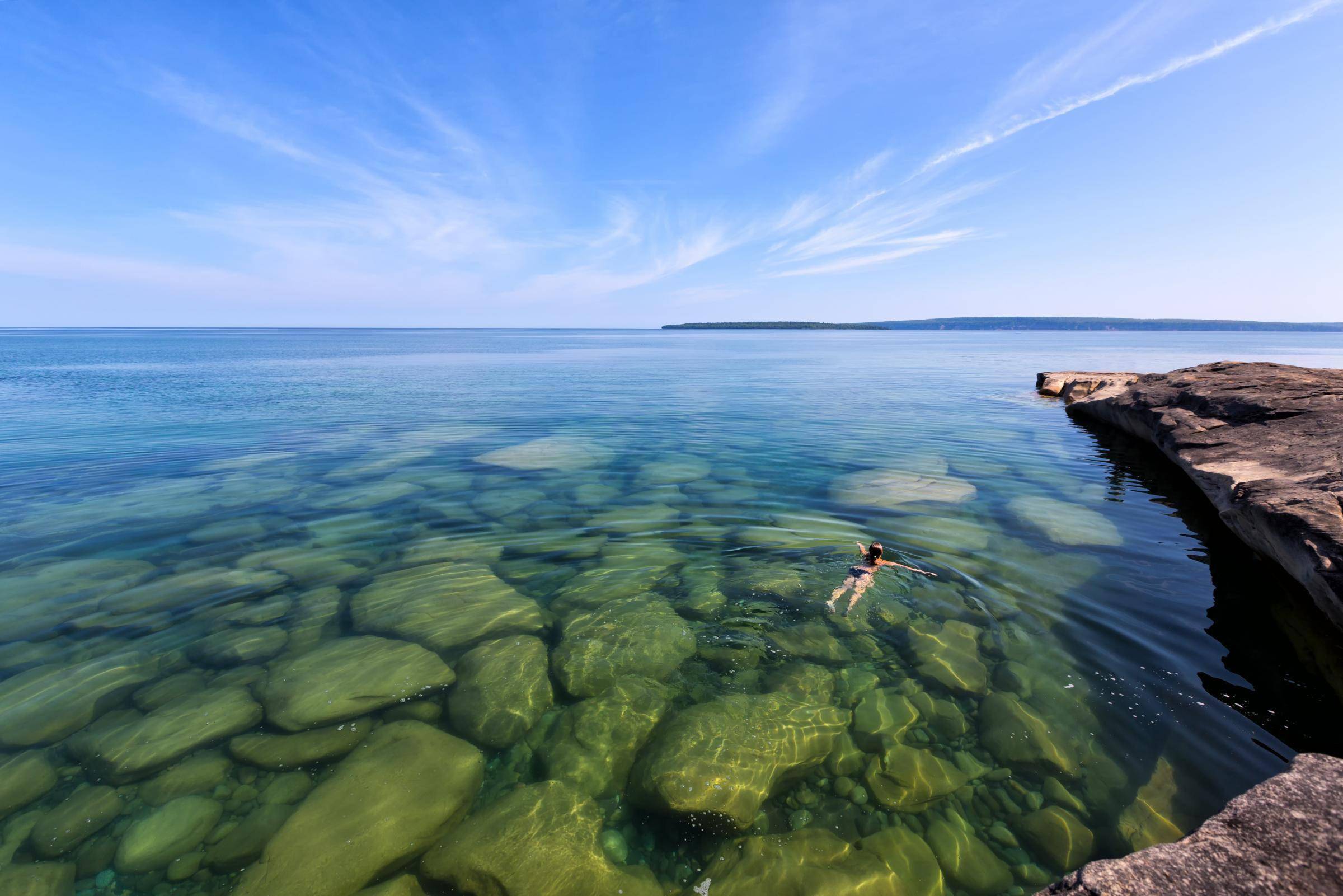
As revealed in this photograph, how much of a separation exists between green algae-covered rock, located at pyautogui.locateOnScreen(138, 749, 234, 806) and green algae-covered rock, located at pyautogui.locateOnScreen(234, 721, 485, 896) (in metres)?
1.09

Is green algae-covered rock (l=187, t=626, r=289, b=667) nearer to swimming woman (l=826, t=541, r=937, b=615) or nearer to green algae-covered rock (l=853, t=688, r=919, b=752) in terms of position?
green algae-covered rock (l=853, t=688, r=919, b=752)

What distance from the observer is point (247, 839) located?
4547 mm

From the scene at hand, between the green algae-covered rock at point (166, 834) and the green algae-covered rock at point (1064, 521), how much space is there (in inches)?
494

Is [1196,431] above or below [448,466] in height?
above

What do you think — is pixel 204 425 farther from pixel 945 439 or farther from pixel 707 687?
pixel 945 439

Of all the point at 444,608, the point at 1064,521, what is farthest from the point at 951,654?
the point at 444,608

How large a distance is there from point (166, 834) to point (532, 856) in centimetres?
314

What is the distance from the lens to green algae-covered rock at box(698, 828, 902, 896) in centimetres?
416

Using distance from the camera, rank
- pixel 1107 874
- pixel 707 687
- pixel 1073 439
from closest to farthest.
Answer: pixel 1107 874
pixel 707 687
pixel 1073 439

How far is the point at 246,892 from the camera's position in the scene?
13.4 feet

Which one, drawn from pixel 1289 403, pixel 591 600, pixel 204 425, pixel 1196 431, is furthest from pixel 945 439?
pixel 204 425

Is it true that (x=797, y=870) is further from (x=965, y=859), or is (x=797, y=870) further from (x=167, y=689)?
(x=167, y=689)

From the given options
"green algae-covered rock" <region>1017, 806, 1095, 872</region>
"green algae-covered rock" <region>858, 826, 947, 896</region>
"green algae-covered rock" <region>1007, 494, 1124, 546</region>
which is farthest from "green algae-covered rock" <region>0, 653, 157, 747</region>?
"green algae-covered rock" <region>1007, 494, 1124, 546</region>

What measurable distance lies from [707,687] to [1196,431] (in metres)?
14.4
